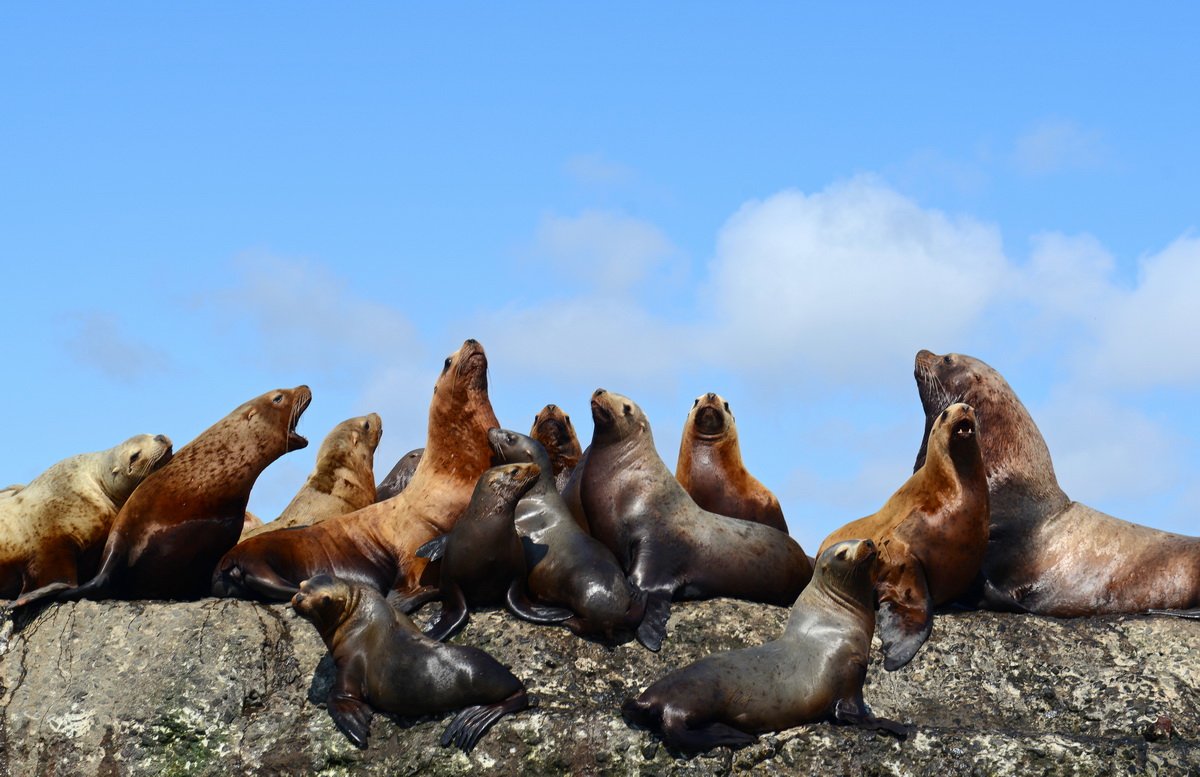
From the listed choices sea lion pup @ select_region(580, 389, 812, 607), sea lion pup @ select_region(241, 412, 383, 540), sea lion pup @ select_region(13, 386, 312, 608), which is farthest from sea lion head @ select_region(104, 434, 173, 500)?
sea lion pup @ select_region(580, 389, 812, 607)

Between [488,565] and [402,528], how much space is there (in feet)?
4.16

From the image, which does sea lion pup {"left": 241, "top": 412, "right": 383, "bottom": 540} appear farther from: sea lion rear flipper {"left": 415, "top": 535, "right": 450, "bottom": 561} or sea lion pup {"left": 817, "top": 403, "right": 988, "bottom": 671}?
sea lion pup {"left": 817, "top": 403, "right": 988, "bottom": 671}

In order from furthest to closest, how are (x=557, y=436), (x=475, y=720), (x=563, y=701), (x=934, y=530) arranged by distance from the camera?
(x=557, y=436) → (x=934, y=530) → (x=563, y=701) → (x=475, y=720)

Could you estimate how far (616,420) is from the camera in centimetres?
1137

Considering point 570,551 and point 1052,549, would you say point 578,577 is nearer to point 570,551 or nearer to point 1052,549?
point 570,551

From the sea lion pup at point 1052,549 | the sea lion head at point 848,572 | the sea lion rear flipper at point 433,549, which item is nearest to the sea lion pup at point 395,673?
the sea lion rear flipper at point 433,549

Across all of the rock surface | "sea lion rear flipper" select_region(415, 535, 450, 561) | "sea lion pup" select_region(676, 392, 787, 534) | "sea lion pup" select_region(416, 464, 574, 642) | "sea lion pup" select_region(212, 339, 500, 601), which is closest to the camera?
the rock surface

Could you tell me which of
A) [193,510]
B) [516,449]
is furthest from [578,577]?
Result: [193,510]

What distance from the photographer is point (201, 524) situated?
10680mm

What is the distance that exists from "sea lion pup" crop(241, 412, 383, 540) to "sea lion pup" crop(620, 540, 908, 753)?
171 inches

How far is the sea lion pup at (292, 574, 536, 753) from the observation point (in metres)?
8.48

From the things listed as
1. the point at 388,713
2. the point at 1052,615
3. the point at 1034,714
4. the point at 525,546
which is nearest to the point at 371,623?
the point at 388,713

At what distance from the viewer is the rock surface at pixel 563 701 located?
8.11 metres

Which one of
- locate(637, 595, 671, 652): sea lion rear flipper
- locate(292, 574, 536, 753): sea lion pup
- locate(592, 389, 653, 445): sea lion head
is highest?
locate(592, 389, 653, 445): sea lion head
